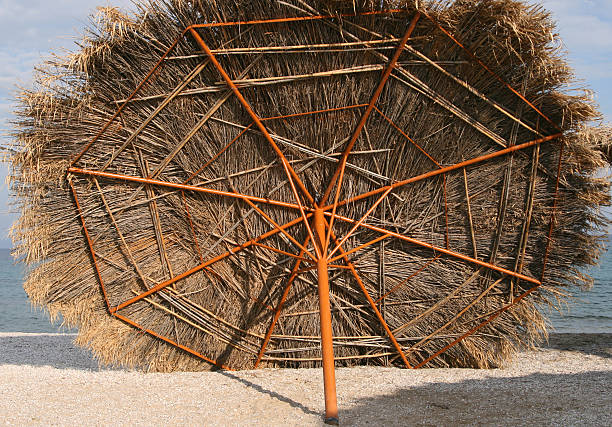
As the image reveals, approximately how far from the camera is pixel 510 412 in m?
3.95

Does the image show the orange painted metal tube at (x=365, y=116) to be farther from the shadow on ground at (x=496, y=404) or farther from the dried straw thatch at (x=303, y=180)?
the shadow on ground at (x=496, y=404)

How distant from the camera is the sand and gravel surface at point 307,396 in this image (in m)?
3.95

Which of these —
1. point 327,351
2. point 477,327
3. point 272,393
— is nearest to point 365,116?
point 327,351

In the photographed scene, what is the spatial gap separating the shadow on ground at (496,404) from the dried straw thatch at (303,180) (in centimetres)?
76

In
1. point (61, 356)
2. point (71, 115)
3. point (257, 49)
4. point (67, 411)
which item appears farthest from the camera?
point (61, 356)

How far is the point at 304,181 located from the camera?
5.29 metres

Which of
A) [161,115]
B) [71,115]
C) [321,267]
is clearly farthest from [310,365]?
[71,115]

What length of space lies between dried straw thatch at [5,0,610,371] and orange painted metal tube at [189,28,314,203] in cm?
8

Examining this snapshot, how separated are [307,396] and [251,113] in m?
→ 2.60

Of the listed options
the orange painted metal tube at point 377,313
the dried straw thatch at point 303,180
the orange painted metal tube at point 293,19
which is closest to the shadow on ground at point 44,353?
the dried straw thatch at point 303,180

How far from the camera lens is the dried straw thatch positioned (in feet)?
15.9

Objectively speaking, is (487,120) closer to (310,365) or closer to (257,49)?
(257,49)

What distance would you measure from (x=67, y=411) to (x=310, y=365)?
7.93 feet

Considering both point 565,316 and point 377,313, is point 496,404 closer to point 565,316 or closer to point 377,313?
point 377,313
